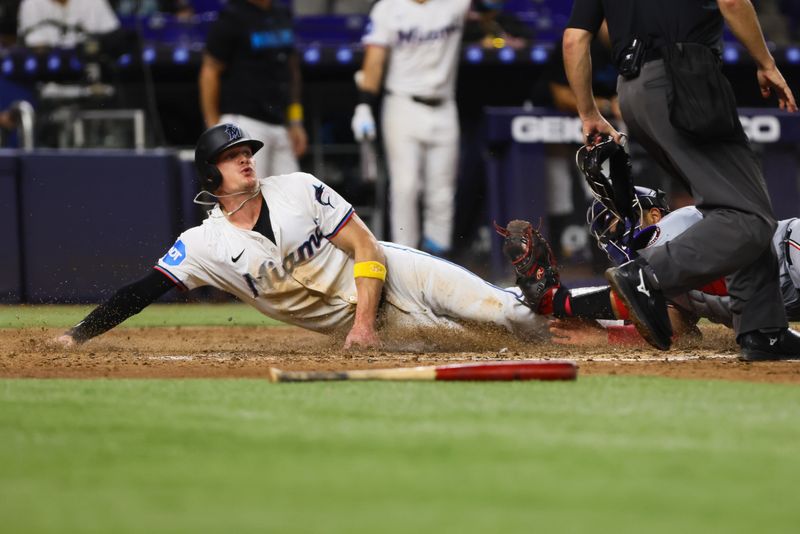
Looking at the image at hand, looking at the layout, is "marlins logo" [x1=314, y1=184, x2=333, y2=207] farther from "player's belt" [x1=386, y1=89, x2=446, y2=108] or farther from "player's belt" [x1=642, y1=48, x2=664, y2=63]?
"player's belt" [x1=386, y1=89, x2=446, y2=108]

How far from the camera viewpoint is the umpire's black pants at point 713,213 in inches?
199

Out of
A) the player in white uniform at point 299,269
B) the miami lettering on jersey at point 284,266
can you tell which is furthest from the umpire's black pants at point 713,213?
the miami lettering on jersey at point 284,266

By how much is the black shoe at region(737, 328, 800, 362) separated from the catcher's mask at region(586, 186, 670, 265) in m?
0.79

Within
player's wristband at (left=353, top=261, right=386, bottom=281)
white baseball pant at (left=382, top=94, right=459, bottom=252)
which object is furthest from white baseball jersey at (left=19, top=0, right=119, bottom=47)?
player's wristband at (left=353, top=261, right=386, bottom=281)

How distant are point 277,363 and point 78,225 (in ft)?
15.1

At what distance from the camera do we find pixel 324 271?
6.03m

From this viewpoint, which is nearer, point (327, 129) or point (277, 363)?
point (277, 363)

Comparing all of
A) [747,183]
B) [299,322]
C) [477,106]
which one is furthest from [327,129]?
[747,183]

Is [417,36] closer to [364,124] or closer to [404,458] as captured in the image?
[364,124]

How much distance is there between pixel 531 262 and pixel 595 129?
30.8 inches

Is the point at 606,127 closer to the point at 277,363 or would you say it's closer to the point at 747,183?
the point at 747,183

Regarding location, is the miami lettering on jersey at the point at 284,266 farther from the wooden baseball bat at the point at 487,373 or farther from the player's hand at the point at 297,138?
the player's hand at the point at 297,138

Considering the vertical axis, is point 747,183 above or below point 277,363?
above

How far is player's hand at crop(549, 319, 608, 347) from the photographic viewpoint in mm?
6211
